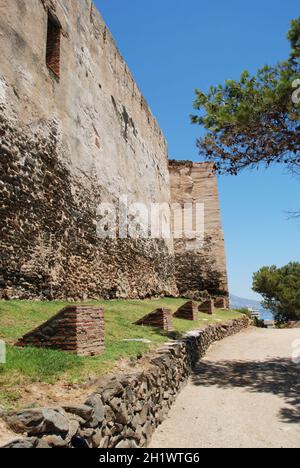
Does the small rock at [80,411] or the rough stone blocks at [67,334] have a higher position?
the rough stone blocks at [67,334]

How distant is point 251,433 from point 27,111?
6929mm

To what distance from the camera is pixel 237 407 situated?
5.65 meters

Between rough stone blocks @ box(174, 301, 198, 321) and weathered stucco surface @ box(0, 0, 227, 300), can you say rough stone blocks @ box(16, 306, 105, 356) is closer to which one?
weathered stucco surface @ box(0, 0, 227, 300)

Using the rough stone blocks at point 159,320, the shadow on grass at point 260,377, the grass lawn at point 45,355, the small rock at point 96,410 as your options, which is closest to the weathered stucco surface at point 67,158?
the grass lawn at point 45,355

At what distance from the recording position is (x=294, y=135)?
7.58 meters

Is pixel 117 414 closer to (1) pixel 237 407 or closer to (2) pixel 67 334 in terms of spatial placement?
(2) pixel 67 334

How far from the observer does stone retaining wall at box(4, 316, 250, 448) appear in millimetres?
2698

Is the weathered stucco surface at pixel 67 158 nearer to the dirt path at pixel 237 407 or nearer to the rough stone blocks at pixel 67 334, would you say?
the rough stone blocks at pixel 67 334

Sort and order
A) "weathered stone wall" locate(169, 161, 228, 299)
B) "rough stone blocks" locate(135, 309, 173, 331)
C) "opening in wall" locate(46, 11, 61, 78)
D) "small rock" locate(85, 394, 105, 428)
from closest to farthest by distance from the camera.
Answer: "small rock" locate(85, 394, 105, 428) < "rough stone blocks" locate(135, 309, 173, 331) < "opening in wall" locate(46, 11, 61, 78) < "weathered stone wall" locate(169, 161, 228, 299)

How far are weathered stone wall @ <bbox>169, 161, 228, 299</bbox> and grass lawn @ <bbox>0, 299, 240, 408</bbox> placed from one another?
14.4m

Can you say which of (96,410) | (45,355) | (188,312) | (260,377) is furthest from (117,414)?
(188,312)

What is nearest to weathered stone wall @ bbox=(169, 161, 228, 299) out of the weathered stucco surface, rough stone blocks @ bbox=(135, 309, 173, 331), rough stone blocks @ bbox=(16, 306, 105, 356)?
the weathered stucco surface

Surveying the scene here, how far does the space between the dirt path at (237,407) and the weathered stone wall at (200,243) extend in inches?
482

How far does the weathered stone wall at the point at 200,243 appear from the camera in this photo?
21.7 metres
